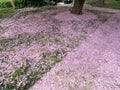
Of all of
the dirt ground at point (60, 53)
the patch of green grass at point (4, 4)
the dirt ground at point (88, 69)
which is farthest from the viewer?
the patch of green grass at point (4, 4)

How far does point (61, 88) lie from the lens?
5.61 meters

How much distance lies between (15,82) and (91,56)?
3.36 meters

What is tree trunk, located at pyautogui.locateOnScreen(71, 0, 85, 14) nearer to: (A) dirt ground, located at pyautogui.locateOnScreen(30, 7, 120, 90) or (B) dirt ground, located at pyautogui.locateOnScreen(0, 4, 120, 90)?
(B) dirt ground, located at pyautogui.locateOnScreen(0, 4, 120, 90)

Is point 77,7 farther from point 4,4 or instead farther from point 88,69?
point 88,69

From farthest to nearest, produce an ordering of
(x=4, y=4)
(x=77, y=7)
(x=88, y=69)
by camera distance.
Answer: (x=4, y=4), (x=77, y=7), (x=88, y=69)

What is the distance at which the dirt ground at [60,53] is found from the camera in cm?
598

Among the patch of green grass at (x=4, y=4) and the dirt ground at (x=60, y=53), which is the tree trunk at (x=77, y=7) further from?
the patch of green grass at (x=4, y=4)

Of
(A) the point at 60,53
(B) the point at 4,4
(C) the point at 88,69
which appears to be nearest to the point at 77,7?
(B) the point at 4,4

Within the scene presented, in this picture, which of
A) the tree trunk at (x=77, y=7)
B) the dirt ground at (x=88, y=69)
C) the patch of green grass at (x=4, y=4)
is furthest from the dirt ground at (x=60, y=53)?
the patch of green grass at (x=4, y=4)

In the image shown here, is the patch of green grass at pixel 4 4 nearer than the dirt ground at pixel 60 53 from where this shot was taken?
No

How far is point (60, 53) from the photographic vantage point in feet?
26.2

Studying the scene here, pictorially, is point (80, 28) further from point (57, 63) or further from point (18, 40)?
point (57, 63)

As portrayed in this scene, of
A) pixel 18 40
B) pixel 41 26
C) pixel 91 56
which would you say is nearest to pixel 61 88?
pixel 91 56

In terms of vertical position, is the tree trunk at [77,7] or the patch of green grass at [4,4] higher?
the tree trunk at [77,7]
